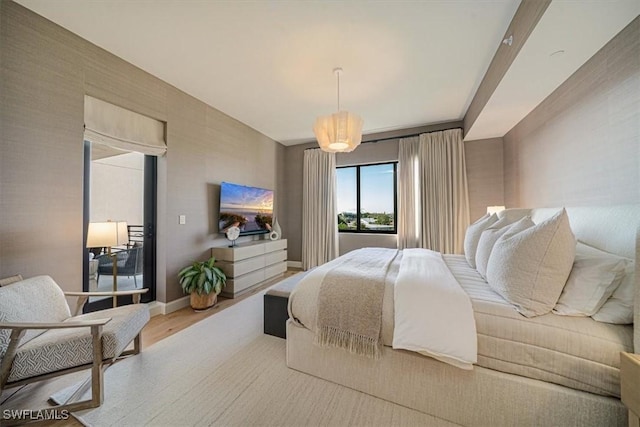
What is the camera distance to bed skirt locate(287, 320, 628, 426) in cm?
106

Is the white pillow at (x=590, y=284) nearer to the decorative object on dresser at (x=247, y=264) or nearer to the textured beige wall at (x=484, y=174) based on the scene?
the textured beige wall at (x=484, y=174)

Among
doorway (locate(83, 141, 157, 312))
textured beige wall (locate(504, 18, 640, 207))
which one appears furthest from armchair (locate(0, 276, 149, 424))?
textured beige wall (locate(504, 18, 640, 207))

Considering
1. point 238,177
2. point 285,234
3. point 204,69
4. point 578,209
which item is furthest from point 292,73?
point 285,234

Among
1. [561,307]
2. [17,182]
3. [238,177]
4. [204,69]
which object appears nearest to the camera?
[561,307]

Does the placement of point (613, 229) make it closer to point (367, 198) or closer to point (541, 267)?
point (541, 267)

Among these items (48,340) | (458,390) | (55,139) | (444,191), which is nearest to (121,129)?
(55,139)

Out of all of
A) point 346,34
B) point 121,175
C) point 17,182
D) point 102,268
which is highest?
point 346,34

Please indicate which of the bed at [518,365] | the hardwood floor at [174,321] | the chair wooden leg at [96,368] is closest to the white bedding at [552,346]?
the bed at [518,365]

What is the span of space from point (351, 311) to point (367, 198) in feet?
11.3

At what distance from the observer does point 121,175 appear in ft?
8.55

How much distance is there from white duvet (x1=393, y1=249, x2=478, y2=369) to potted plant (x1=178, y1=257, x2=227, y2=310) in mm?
2309

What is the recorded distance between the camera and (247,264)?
3523 millimetres

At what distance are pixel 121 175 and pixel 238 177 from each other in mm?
1585

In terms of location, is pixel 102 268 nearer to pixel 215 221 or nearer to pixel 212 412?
pixel 215 221
